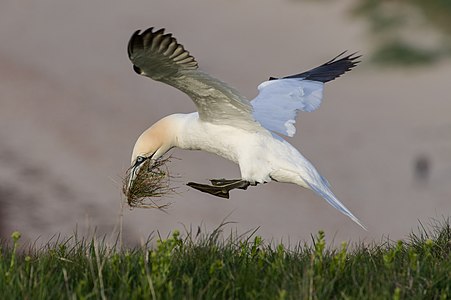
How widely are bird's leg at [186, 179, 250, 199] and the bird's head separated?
1.16 ft

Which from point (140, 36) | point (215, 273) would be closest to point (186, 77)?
Result: point (140, 36)

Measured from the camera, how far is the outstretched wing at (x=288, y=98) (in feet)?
24.4

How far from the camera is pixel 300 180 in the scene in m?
6.71

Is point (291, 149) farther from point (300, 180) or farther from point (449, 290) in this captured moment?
point (449, 290)

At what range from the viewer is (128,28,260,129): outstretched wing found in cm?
579

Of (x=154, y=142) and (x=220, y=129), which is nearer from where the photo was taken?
(x=220, y=129)

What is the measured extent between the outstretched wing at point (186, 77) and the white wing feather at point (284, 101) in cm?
52

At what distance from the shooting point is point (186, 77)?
6.17 metres

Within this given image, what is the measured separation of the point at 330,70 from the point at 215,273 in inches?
188

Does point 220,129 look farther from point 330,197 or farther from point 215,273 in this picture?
point 215,273

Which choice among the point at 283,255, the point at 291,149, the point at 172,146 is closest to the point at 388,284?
the point at 283,255

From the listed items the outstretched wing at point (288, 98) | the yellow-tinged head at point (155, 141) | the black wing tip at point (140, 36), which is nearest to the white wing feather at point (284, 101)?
the outstretched wing at point (288, 98)

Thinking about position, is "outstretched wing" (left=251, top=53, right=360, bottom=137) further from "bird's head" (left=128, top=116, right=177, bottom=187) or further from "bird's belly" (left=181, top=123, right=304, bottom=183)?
"bird's head" (left=128, top=116, right=177, bottom=187)

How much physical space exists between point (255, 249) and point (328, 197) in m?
1.35
